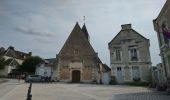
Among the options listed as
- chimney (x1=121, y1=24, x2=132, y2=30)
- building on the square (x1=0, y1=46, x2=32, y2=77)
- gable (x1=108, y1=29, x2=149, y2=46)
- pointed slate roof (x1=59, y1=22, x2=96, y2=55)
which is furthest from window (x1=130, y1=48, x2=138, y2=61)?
building on the square (x1=0, y1=46, x2=32, y2=77)

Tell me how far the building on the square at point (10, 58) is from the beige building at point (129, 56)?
37777 millimetres

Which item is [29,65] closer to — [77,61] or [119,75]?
[77,61]

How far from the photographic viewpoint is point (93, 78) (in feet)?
97.9

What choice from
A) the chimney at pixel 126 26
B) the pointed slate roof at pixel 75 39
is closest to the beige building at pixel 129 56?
the chimney at pixel 126 26

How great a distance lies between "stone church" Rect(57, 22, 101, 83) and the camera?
30.4 meters

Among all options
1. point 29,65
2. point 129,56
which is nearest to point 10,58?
point 29,65

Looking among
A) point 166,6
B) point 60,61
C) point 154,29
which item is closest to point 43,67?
point 60,61

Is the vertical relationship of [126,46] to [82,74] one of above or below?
above

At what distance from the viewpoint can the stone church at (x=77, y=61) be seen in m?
30.4

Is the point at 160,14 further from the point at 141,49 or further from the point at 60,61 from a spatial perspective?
the point at 60,61

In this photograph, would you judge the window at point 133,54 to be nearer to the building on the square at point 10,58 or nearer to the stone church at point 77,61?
the stone church at point 77,61

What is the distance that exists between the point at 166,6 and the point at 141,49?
41.5 ft

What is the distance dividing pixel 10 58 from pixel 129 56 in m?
47.6

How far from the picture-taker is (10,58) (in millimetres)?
62188
